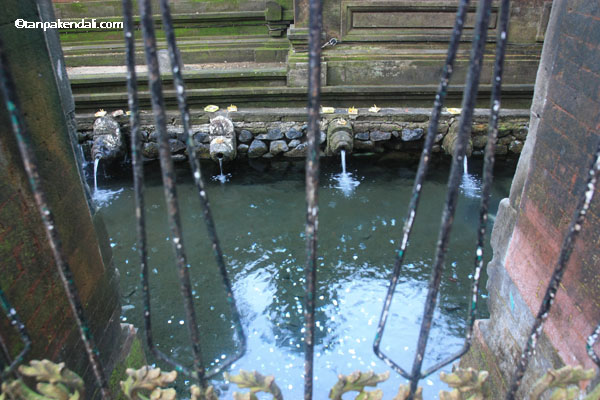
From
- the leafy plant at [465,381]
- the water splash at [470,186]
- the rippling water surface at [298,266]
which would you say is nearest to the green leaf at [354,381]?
the leafy plant at [465,381]

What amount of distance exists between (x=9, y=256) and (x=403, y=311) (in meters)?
3.55

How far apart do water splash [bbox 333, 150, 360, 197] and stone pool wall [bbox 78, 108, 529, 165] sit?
384 millimetres

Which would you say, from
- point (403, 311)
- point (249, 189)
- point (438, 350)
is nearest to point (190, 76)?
point (249, 189)

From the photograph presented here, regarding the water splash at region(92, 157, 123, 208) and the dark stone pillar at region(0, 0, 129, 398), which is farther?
the water splash at region(92, 157, 123, 208)

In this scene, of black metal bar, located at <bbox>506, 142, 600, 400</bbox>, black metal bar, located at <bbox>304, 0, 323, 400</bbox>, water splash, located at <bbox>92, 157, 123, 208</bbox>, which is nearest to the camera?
black metal bar, located at <bbox>304, 0, 323, 400</bbox>

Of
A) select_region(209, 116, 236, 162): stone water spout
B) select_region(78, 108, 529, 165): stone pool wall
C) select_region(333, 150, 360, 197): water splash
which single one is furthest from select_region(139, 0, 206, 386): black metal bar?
select_region(78, 108, 529, 165): stone pool wall

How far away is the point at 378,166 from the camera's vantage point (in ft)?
23.6

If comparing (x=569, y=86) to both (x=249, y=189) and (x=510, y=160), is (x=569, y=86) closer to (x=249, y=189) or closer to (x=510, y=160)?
(x=249, y=189)

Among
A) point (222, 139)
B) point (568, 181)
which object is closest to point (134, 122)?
point (568, 181)

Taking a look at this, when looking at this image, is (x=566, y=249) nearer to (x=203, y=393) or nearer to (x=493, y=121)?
(x=493, y=121)

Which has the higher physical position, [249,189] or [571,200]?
[571,200]

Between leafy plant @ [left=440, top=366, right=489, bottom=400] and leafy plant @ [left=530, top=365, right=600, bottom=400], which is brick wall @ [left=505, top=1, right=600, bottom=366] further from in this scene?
leafy plant @ [left=440, top=366, right=489, bottom=400]

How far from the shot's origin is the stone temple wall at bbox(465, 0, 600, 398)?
6.89ft

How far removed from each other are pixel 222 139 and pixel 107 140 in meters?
1.69
